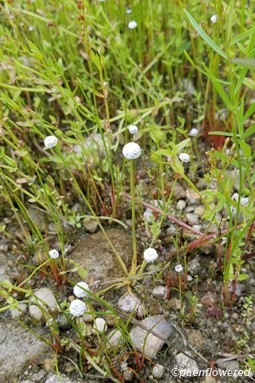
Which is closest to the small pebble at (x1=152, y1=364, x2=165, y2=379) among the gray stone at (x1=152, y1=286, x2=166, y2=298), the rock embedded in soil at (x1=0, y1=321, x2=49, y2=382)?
the gray stone at (x1=152, y1=286, x2=166, y2=298)

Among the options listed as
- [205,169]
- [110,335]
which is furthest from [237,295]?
[205,169]

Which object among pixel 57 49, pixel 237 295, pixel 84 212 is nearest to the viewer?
pixel 237 295

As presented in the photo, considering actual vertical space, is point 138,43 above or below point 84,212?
above

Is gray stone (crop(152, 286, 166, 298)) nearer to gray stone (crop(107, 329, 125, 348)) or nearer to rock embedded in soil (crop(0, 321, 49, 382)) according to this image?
gray stone (crop(107, 329, 125, 348))

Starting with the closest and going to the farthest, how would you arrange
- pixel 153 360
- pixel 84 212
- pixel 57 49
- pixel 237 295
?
pixel 153 360 < pixel 237 295 < pixel 84 212 < pixel 57 49

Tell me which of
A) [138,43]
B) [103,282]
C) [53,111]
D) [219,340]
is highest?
[138,43]

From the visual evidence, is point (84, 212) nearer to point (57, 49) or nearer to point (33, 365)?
point (33, 365)

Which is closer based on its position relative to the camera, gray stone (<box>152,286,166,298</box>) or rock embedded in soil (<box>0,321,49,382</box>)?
rock embedded in soil (<box>0,321,49,382</box>)
